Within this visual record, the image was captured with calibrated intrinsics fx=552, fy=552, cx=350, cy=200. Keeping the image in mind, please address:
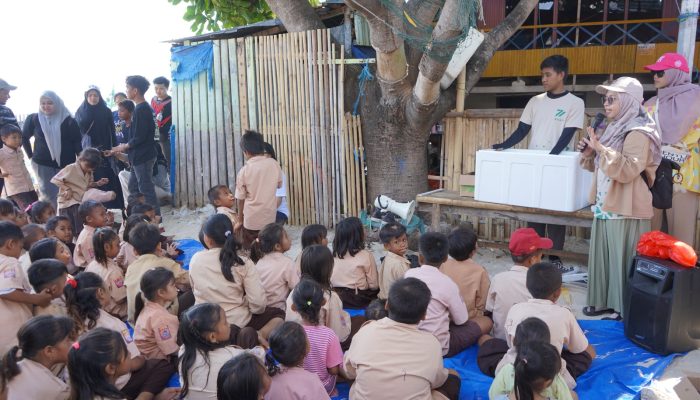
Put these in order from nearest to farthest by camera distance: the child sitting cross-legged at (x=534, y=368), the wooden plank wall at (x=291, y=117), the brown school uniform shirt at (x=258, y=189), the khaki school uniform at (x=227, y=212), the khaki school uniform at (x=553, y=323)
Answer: the child sitting cross-legged at (x=534, y=368)
the khaki school uniform at (x=553, y=323)
the khaki school uniform at (x=227, y=212)
the brown school uniform shirt at (x=258, y=189)
the wooden plank wall at (x=291, y=117)

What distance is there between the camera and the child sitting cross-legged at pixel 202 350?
107 inches

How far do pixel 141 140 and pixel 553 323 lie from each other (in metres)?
5.32

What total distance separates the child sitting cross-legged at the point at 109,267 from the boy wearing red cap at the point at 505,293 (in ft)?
8.74

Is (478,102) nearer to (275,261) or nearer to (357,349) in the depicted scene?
(275,261)

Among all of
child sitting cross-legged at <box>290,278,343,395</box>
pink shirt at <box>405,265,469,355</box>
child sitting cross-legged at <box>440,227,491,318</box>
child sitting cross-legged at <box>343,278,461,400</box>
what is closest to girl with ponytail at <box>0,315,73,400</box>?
child sitting cross-legged at <box>290,278,343,395</box>

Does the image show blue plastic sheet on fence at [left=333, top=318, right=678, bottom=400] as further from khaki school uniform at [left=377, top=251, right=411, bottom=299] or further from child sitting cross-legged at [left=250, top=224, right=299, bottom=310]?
child sitting cross-legged at [left=250, top=224, right=299, bottom=310]

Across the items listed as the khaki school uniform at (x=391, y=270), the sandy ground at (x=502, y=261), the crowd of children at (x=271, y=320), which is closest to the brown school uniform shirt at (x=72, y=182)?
the crowd of children at (x=271, y=320)

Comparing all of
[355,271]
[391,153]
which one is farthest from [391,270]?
[391,153]

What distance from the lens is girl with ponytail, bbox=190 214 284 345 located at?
364 cm

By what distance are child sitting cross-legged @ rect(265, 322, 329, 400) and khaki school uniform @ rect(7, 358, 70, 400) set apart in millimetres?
974

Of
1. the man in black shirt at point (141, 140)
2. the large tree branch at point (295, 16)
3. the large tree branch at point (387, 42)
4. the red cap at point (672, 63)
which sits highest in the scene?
the large tree branch at point (295, 16)

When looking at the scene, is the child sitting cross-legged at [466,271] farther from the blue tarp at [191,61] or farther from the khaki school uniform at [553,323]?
the blue tarp at [191,61]

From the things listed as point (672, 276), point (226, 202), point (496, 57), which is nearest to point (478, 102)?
point (496, 57)

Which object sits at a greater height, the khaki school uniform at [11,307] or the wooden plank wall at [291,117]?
the wooden plank wall at [291,117]
